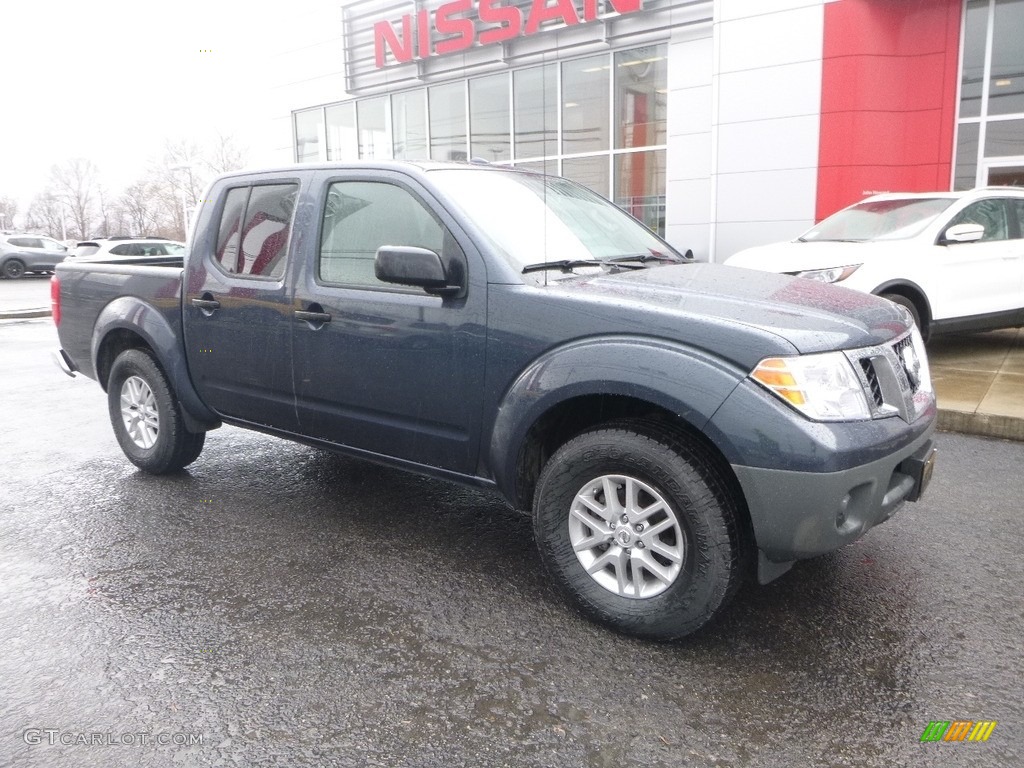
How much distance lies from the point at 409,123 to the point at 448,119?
1.33 meters

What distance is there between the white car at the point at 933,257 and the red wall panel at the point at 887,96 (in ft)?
14.4

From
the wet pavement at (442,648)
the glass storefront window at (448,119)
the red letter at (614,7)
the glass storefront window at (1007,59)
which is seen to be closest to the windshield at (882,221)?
the wet pavement at (442,648)

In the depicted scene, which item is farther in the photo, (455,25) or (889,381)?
(455,25)

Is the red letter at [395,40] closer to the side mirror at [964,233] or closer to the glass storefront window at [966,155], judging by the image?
the glass storefront window at [966,155]

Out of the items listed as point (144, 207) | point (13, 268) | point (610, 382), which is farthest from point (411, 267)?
point (144, 207)

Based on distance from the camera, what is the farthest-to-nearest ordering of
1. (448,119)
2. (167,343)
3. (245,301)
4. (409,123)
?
(409,123) < (448,119) < (167,343) < (245,301)

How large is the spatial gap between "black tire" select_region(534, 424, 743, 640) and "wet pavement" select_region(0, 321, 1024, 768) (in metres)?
0.14

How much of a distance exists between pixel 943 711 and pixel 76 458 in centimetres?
532

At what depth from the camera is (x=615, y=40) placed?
49.5 feet

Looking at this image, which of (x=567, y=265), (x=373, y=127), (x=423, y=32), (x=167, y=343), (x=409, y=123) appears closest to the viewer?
(x=567, y=265)

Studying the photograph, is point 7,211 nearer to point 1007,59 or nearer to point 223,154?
point 223,154

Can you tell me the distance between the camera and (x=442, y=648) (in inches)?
115

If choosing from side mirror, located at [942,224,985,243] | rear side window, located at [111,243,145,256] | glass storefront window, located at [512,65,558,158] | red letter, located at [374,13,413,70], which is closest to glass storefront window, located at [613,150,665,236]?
glass storefront window, located at [512,65,558,158]

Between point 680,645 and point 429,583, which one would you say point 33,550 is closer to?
point 429,583
